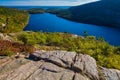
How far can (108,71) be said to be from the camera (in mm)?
14883

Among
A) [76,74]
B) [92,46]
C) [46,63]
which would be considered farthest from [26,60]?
[92,46]

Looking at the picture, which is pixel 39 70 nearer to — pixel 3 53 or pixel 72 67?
pixel 72 67

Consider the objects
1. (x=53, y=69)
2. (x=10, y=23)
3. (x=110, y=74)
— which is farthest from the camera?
(x=10, y=23)

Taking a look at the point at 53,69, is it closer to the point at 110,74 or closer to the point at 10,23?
the point at 110,74

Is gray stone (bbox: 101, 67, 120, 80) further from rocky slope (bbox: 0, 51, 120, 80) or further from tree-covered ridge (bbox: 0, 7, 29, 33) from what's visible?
tree-covered ridge (bbox: 0, 7, 29, 33)

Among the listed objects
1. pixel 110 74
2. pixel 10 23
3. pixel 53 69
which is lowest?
pixel 10 23

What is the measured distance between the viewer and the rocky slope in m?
12.0

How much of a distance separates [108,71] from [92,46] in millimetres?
9264

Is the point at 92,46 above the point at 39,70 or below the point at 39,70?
below

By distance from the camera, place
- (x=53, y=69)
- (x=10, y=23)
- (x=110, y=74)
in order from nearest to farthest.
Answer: (x=53, y=69) → (x=110, y=74) → (x=10, y=23)

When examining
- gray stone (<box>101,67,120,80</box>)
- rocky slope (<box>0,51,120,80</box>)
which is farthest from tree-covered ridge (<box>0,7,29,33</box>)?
gray stone (<box>101,67,120,80</box>)

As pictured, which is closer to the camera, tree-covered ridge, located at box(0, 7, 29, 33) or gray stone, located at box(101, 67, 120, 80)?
gray stone, located at box(101, 67, 120, 80)

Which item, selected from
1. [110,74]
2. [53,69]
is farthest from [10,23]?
[53,69]

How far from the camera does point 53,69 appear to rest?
42.8 ft
